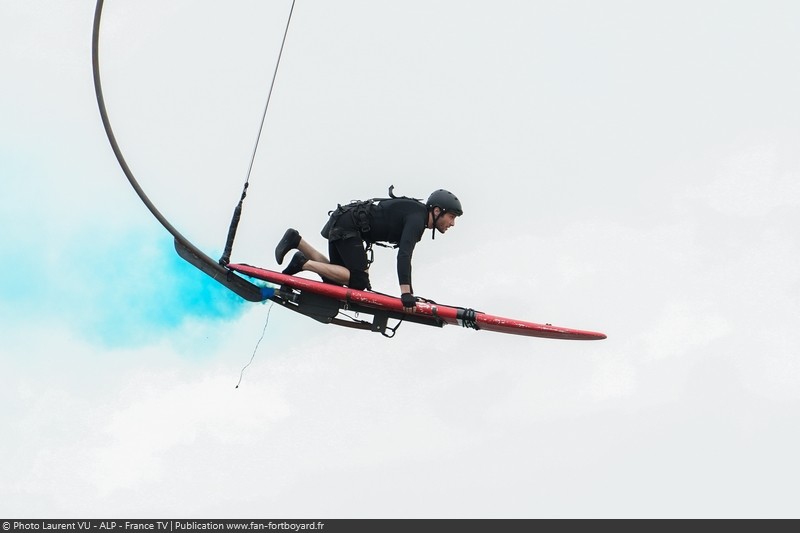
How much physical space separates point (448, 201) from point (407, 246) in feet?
2.57

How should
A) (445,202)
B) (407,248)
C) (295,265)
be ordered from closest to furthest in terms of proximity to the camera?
(407,248) < (445,202) < (295,265)

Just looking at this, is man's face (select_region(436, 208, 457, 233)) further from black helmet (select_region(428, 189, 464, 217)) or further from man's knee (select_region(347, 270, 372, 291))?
man's knee (select_region(347, 270, 372, 291))

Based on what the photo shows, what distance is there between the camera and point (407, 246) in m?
17.1

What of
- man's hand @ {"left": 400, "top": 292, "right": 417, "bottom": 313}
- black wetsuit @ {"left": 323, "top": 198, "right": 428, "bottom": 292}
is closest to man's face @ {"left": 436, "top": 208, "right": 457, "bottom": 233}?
black wetsuit @ {"left": 323, "top": 198, "right": 428, "bottom": 292}

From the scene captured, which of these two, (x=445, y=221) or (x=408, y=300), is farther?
(x=445, y=221)

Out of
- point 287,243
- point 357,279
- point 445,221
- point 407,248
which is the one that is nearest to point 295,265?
point 287,243

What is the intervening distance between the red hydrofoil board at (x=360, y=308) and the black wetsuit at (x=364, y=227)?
0.27m

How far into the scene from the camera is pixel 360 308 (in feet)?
57.7

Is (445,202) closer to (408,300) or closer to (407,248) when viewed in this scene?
(407,248)

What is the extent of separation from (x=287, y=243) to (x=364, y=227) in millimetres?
912

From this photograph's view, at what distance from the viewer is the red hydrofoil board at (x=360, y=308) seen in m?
17.3

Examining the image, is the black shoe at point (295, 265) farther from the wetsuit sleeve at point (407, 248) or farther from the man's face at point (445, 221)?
the man's face at point (445, 221)

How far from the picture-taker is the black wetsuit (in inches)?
685

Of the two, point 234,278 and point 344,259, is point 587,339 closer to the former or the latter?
point 344,259
